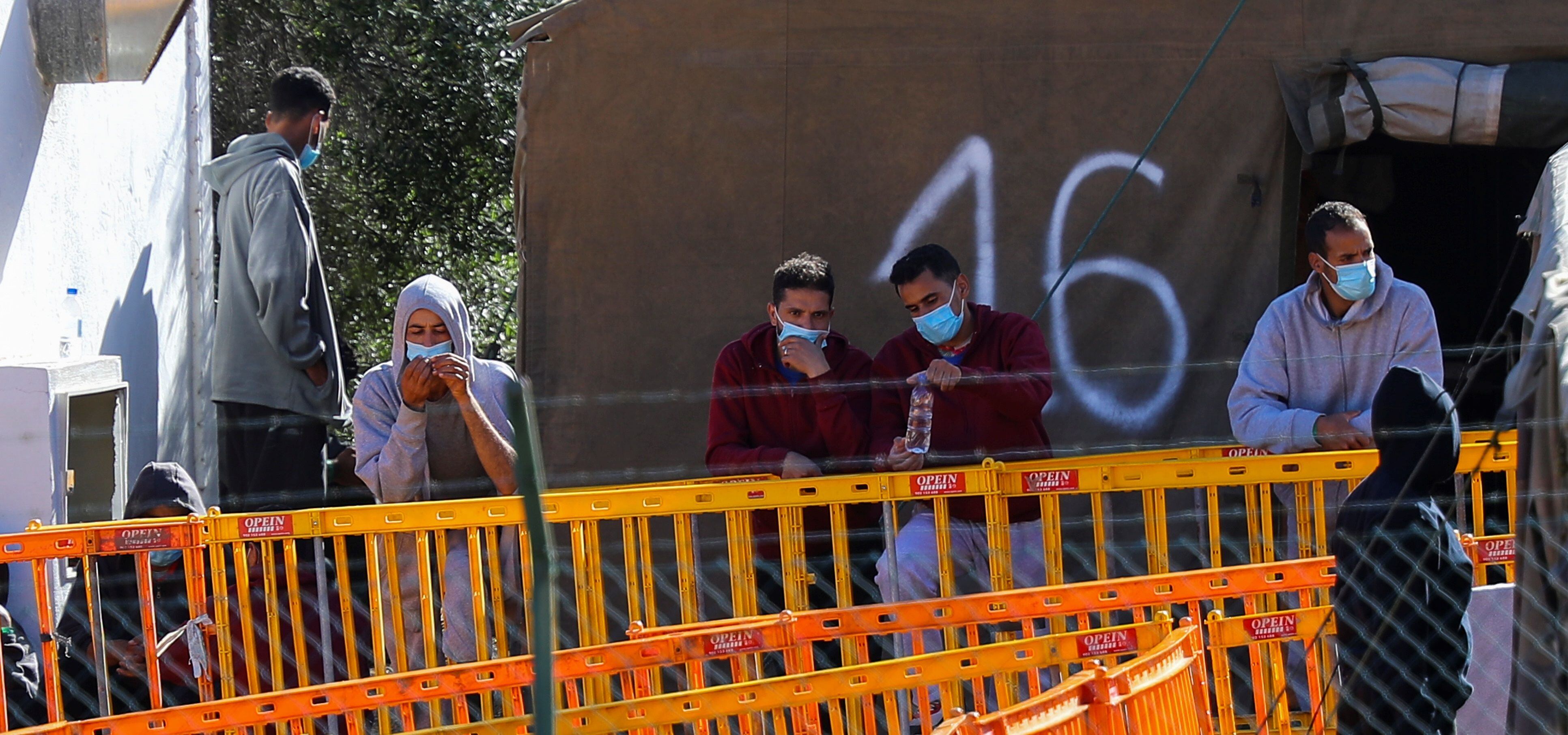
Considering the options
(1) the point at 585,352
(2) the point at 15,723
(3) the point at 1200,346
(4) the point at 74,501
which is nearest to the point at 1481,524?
(3) the point at 1200,346

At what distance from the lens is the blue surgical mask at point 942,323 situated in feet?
17.1

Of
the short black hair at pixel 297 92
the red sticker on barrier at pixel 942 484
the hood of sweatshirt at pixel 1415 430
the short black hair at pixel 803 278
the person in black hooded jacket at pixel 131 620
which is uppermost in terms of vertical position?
the short black hair at pixel 297 92

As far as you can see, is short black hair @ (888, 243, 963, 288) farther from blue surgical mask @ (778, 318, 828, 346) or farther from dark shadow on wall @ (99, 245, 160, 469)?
dark shadow on wall @ (99, 245, 160, 469)

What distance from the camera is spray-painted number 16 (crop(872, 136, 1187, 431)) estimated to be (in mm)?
6180

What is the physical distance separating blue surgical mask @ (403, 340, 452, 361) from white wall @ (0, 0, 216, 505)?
1.53 metres

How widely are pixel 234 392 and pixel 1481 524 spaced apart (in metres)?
4.53

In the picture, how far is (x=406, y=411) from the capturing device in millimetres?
4891

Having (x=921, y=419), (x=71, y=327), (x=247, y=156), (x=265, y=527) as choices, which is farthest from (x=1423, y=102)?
(x=71, y=327)

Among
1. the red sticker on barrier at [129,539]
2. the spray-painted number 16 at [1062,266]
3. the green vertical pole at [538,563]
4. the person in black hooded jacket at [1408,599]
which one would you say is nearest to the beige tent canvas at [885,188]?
the spray-painted number 16 at [1062,266]

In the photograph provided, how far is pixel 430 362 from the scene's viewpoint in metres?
4.90

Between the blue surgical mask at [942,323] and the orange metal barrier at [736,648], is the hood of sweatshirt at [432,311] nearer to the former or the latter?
the orange metal barrier at [736,648]

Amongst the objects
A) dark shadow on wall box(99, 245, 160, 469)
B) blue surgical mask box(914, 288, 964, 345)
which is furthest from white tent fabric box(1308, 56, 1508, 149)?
dark shadow on wall box(99, 245, 160, 469)

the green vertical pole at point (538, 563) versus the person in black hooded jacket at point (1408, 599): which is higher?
the green vertical pole at point (538, 563)

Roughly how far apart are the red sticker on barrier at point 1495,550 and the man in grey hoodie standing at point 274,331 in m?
4.16
